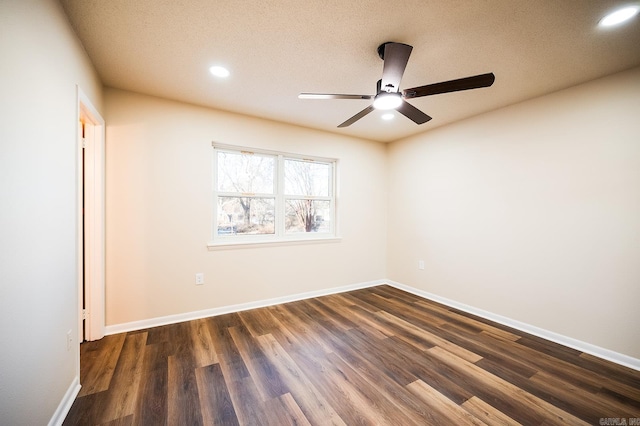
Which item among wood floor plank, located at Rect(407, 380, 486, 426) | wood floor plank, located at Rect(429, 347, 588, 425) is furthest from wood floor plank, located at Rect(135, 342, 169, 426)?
wood floor plank, located at Rect(429, 347, 588, 425)

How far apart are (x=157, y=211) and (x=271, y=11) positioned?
2346 millimetres

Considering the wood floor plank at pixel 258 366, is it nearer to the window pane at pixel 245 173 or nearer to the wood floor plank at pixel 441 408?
the wood floor plank at pixel 441 408

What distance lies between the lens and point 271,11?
1.60 meters

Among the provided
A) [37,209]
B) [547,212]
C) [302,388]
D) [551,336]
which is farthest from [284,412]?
[547,212]

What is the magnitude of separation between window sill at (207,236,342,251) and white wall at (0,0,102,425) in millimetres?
1417

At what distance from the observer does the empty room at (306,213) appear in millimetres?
1524

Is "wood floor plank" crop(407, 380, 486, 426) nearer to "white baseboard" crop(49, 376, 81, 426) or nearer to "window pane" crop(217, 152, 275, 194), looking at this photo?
"white baseboard" crop(49, 376, 81, 426)

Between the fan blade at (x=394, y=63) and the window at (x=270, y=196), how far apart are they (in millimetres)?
2132

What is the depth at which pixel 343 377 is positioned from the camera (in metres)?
1.96

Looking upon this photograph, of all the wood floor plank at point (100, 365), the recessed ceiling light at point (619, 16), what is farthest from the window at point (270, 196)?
the recessed ceiling light at point (619, 16)

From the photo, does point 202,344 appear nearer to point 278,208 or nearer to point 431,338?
point 278,208

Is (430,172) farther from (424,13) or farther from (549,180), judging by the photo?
(424,13)

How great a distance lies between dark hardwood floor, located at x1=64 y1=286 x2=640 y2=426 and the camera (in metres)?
1.58

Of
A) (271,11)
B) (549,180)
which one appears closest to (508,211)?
(549,180)
